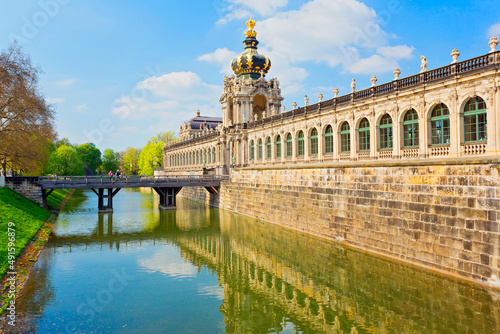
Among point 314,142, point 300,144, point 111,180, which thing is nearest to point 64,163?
point 111,180

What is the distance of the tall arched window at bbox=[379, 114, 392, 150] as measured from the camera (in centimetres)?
2427

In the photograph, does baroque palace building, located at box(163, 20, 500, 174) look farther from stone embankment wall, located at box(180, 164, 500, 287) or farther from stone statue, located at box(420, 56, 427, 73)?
stone embankment wall, located at box(180, 164, 500, 287)

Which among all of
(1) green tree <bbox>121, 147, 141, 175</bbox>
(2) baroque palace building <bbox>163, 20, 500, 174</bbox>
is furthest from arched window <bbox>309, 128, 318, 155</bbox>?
(1) green tree <bbox>121, 147, 141, 175</bbox>

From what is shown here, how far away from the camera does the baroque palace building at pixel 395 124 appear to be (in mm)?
18156

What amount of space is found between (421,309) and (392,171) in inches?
322

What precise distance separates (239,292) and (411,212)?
9037 mm

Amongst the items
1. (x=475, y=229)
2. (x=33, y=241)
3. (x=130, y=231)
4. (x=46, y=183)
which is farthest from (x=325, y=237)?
(x=46, y=183)

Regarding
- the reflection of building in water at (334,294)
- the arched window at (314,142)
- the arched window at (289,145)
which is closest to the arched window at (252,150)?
the arched window at (289,145)

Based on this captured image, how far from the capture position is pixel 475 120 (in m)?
18.8

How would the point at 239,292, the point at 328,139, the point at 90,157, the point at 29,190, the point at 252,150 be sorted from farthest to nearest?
the point at 90,157
the point at 252,150
the point at 29,190
the point at 328,139
the point at 239,292

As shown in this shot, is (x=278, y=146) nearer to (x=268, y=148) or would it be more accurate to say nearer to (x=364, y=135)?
(x=268, y=148)

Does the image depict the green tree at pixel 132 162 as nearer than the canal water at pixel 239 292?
No

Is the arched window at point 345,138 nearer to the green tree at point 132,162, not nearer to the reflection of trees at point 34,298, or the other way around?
the reflection of trees at point 34,298

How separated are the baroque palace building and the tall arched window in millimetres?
62
